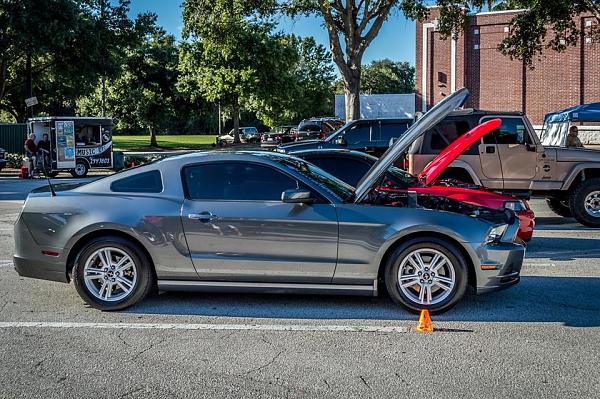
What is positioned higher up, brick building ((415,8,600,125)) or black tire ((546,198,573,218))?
brick building ((415,8,600,125))

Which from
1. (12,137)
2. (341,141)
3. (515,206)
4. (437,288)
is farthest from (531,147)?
(12,137)

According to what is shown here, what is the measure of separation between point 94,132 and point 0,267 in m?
18.5

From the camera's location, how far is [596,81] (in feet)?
120

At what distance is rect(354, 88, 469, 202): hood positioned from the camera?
6.20m

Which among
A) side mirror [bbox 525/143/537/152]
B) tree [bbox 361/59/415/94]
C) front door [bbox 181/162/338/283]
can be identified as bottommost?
front door [bbox 181/162/338/283]

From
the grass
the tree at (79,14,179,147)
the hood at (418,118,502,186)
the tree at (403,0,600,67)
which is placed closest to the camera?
the hood at (418,118,502,186)

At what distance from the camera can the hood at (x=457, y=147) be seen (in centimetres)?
720

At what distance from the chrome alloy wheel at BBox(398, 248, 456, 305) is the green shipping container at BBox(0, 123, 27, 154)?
1233 inches

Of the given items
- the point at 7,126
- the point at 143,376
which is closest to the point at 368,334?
the point at 143,376

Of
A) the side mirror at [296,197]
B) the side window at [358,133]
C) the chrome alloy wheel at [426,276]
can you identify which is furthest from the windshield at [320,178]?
the side window at [358,133]

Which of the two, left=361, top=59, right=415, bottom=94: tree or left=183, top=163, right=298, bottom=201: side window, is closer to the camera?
left=183, top=163, right=298, bottom=201: side window

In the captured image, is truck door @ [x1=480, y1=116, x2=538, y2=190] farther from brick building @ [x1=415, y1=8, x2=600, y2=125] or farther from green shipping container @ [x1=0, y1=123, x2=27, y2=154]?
green shipping container @ [x1=0, y1=123, x2=27, y2=154]

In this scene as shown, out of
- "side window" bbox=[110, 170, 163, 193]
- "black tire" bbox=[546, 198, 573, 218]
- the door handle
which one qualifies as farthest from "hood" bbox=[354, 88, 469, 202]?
"black tire" bbox=[546, 198, 573, 218]

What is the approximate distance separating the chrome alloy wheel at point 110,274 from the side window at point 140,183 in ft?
1.99
